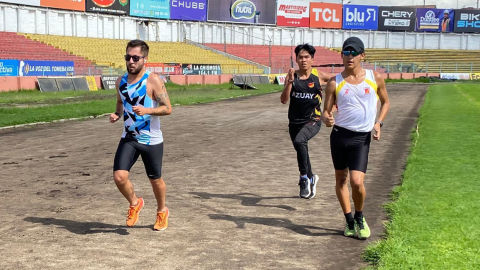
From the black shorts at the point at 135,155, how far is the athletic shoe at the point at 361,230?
200 centimetres

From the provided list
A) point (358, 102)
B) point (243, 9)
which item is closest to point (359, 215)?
point (358, 102)

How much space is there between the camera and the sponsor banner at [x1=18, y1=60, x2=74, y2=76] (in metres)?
34.6

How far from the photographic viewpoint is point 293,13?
7962 centimetres

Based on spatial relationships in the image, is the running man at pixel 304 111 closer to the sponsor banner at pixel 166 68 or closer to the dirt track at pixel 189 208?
the dirt track at pixel 189 208

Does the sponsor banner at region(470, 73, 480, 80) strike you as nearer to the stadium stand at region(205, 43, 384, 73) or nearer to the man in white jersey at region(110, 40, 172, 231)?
the stadium stand at region(205, 43, 384, 73)

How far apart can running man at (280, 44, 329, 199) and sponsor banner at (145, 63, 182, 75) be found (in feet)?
124

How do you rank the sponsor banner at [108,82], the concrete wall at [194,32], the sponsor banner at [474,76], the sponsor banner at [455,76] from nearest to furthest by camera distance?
the sponsor banner at [108,82], the concrete wall at [194,32], the sponsor banner at [455,76], the sponsor banner at [474,76]

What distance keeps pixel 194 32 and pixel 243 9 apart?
8.05 meters

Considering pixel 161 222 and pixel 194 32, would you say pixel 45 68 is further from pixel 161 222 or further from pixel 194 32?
pixel 194 32

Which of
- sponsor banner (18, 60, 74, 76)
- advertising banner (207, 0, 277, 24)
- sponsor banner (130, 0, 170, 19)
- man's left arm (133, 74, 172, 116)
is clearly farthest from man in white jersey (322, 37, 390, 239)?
advertising banner (207, 0, 277, 24)

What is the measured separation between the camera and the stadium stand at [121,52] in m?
48.9

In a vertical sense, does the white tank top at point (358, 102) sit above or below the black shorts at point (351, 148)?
above

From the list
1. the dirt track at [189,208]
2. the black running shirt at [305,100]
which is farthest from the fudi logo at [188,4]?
the black running shirt at [305,100]

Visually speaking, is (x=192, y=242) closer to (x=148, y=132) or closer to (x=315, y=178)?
(x=148, y=132)
